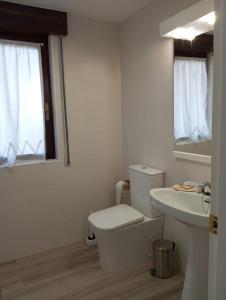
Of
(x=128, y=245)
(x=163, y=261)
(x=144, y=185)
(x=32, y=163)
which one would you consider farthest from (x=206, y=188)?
(x=32, y=163)

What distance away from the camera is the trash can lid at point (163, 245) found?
2.17 m

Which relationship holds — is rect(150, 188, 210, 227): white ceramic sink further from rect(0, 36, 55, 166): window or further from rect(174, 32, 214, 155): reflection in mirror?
rect(0, 36, 55, 166): window

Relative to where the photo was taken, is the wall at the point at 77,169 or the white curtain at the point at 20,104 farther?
the wall at the point at 77,169

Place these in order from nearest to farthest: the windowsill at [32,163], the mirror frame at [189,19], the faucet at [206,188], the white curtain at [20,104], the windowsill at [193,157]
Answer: the mirror frame at [189,19] < the faucet at [206,188] < the windowsill at [193,157] < the white curtain at [20,104] < the windowsill at [32,163]

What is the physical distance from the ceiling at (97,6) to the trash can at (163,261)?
7.13 ft

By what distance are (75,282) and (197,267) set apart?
3.41ft

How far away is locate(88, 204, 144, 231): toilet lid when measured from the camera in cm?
215

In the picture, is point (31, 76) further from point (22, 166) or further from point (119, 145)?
point (119, 145)

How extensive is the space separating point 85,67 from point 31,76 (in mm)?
563

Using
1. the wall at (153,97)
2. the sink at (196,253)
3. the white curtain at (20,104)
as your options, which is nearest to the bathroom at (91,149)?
the wall at (153,97)

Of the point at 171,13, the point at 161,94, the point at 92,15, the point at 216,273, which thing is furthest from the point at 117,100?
the point at 216,273

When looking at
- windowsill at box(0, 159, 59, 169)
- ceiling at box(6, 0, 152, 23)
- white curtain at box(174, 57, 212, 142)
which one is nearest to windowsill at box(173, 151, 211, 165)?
white curtain at box(174, 57, 212, 142)

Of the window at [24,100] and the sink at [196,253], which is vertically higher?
the window at [24,100]

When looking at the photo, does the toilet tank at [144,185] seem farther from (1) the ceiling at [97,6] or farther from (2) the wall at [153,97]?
(1) the ceiling at [97,6]
